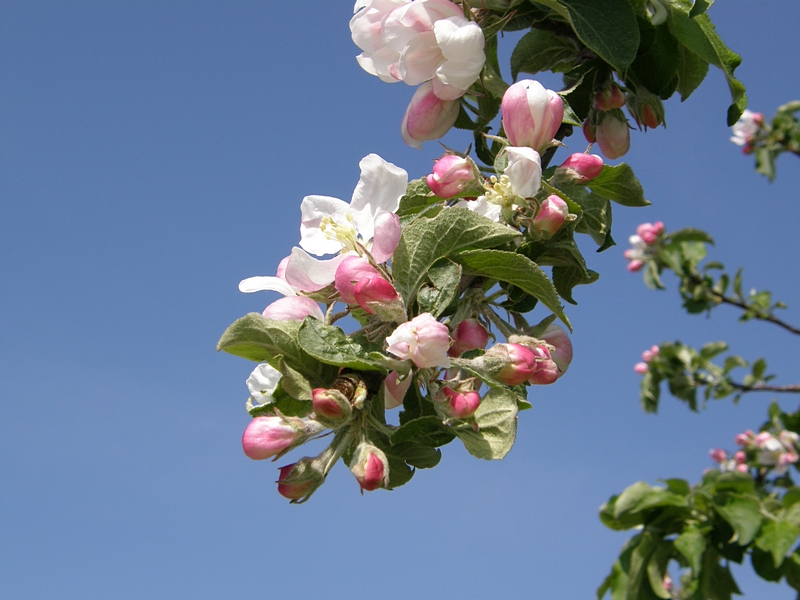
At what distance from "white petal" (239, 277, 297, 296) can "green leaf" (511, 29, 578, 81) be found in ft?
2.16

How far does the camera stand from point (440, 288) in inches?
35.3

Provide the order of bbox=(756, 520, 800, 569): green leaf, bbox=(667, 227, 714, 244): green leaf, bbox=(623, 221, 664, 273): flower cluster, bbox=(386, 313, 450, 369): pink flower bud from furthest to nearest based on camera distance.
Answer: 1. bbox=(623, 221, 664, 273): flower cluster
2. bbox=(667, 227, 714, 244): green leaf
3. bbox=(756, 520, 800, 569): green leaf
4. bbox=(386, 313, 450, 369): pink flower bud

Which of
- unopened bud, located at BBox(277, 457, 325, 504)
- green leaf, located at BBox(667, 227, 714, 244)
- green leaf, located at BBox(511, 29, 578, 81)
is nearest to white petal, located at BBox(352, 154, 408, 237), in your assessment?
unopened bud, located at BBox(277, 457, 325, 504)

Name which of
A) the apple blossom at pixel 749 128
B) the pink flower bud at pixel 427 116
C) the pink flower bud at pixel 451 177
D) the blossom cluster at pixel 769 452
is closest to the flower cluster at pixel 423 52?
the pink flower bud at pixel 427 116

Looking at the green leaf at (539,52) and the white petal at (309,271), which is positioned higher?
the green leaf at (539,52)

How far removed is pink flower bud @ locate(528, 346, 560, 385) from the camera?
0.94 m

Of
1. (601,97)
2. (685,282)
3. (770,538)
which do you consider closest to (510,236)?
(601,97)

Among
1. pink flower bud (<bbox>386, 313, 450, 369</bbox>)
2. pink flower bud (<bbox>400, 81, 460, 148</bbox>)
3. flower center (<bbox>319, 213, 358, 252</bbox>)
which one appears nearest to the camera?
pink flower bud (<bbox>386, 313, 450, 369</bbox>)

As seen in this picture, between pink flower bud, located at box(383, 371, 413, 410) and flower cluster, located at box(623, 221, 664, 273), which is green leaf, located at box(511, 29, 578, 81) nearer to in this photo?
pink flower bud, located at box(383, 371, 413, 410)

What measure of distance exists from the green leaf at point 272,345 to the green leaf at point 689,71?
909mm

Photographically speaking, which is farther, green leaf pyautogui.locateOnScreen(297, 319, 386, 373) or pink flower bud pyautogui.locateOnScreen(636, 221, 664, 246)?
pink flower bud pyautogui.locateOnScreen(636, 221, 664, 246)

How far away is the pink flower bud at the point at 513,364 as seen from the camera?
0.87m

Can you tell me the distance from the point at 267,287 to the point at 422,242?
9.4 inches

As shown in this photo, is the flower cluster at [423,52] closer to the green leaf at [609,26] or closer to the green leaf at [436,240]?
the green leaf at [609,26]
